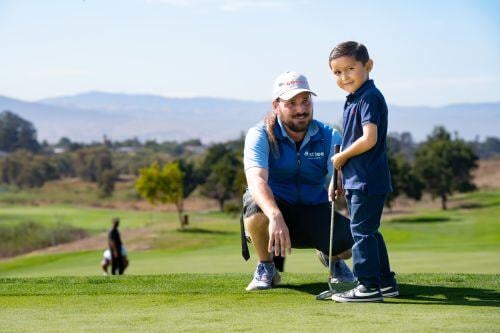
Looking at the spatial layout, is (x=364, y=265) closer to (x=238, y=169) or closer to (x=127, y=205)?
(x=238, y=169)

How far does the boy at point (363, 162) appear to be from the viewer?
588 centimetres

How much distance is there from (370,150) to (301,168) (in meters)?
1.06

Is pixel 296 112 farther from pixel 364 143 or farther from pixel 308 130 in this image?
pixel 364 143

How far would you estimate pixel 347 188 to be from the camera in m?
6.03

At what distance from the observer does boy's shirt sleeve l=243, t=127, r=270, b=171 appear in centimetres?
657

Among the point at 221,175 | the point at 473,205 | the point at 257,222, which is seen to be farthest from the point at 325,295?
the point at 473,205

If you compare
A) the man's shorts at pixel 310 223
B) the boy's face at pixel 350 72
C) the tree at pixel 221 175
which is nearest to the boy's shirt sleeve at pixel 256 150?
Result: the man's shorts at pixel 310 223

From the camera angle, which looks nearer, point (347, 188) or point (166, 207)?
point (347, 188)

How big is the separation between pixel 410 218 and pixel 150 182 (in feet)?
52.8

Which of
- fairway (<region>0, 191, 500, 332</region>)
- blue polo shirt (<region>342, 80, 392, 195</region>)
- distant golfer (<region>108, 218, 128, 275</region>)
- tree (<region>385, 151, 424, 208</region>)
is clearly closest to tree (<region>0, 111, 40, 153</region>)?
tree (<region>385, 151, 424, 208</region>)

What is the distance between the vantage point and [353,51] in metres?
6.07

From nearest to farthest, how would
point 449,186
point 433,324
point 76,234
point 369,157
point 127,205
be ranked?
point 433,324 → point 369,157 → point 76,234 → point 449,186 → point 127,205

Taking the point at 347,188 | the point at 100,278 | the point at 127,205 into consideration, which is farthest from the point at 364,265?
the point at 127,205

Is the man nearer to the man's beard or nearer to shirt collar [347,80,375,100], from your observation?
the man's beard
